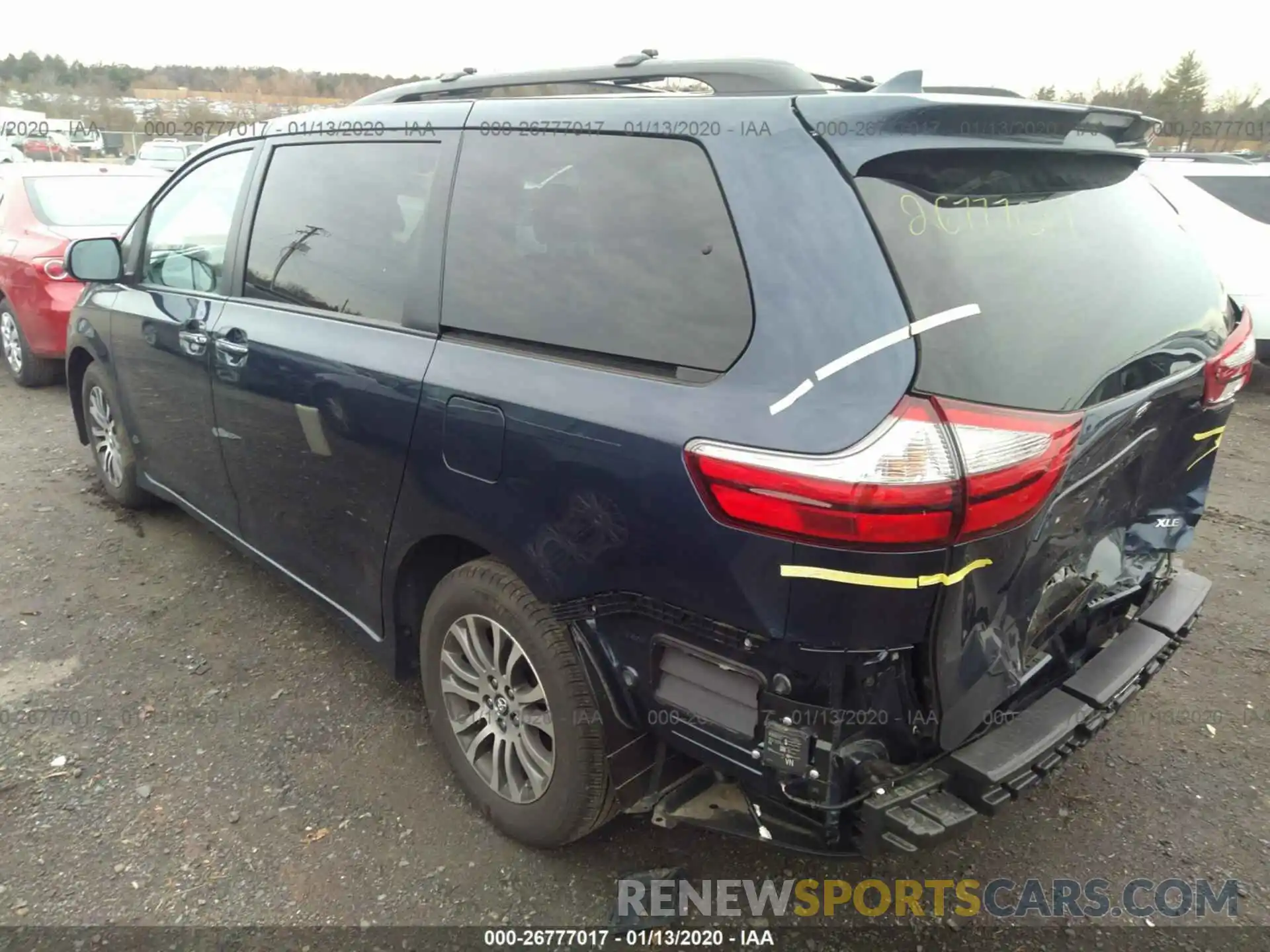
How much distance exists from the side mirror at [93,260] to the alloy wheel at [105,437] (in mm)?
689

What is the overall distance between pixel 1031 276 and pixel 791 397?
0.61 m

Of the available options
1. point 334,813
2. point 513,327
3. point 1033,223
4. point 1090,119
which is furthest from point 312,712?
point 1090,119

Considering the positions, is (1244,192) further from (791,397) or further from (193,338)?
(193,338)

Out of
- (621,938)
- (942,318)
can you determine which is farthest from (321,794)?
(942,318)

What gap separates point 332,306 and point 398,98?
78 centimetres

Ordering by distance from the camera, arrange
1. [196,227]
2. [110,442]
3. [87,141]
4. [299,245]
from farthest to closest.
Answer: [87,141], [110,442], [196,227], [299,245]

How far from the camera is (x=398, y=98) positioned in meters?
2.88

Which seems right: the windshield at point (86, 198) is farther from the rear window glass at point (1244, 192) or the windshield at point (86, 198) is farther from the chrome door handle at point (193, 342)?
the rear window glass at point (1244, 192)

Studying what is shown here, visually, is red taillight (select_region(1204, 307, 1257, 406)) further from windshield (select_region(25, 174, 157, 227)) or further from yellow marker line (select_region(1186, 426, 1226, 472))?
windshield (select_region(25, 174, 157, 227))

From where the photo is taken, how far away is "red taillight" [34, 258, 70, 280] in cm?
617

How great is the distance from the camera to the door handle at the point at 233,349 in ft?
9.66

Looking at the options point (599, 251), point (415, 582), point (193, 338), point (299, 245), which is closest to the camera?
point (599, 251)

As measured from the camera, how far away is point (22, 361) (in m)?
6.80

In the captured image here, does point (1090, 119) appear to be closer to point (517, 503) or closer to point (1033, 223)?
point (1033, 223)
